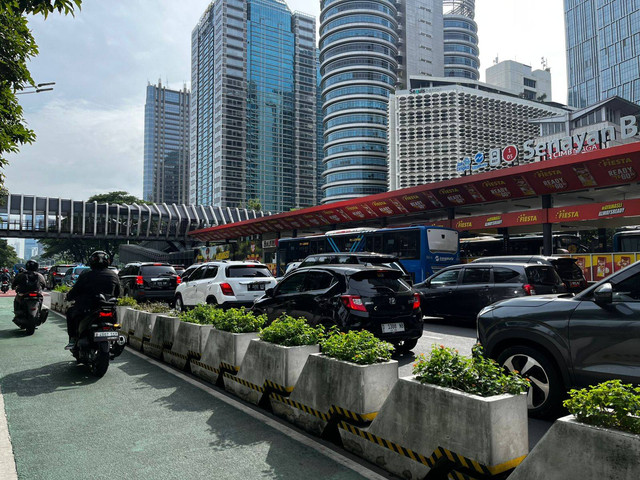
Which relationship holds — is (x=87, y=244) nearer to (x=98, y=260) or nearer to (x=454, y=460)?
(x=98, y=260)

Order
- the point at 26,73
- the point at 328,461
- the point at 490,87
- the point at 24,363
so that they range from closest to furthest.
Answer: the point at 328,461 → the point at 24,363 → the point at 26,73 → the point at 490,87

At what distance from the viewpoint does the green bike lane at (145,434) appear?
347cm

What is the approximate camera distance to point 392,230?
20.5m

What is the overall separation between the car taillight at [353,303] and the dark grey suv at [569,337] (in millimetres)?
2364

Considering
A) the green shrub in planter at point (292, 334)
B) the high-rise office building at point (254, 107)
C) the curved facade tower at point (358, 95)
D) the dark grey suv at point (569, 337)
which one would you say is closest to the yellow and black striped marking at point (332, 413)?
the green shrub in planter at point (292, 334)

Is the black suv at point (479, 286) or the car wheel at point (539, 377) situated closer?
the car wheel at point (539, 377)

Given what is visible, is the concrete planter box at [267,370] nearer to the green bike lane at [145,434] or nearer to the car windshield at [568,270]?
the green bike lane at [145,434]

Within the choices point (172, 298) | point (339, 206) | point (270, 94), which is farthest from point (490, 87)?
point (172, 298)

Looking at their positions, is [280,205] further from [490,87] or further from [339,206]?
[339,206]

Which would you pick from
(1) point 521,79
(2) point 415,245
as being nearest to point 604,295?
(2) point 415,245

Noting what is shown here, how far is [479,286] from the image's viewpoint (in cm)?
1114

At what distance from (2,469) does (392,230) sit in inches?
712

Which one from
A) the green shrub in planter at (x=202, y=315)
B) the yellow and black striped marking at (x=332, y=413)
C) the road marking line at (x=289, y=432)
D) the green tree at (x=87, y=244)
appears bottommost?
the road marking line at (x=289, y=432)

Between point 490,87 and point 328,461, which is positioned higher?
point 490,87
